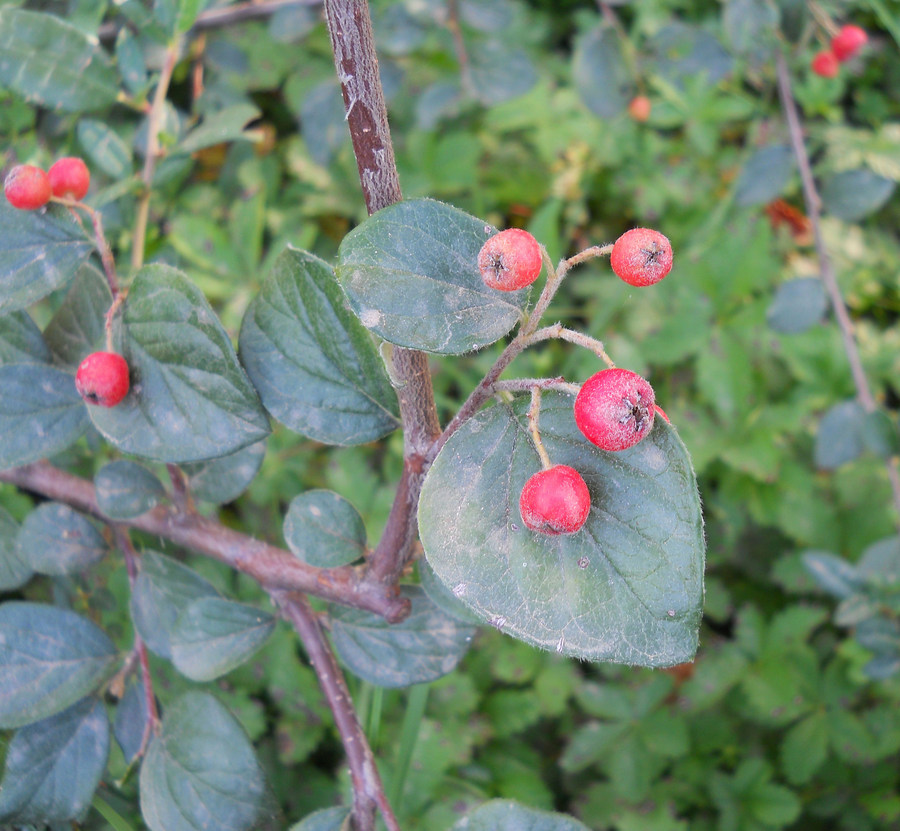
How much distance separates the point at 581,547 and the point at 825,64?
239 centimetres

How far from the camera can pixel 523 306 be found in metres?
0.75

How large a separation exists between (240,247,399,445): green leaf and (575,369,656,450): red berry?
36cm

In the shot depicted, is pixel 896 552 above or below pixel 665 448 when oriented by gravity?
below

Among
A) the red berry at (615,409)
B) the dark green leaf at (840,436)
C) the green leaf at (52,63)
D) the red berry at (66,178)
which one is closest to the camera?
the red berry at (615,409)

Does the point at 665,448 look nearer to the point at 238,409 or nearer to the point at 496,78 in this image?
the point at 238,409

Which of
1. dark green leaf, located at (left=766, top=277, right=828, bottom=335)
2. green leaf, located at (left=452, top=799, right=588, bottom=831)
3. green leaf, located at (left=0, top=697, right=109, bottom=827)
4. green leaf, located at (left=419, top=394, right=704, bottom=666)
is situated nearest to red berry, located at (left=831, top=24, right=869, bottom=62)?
dark green leaf, located at (left=766, top=277, right=828, bottom=335)

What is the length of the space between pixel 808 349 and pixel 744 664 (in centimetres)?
116

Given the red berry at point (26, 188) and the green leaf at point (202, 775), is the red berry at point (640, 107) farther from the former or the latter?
the green leaf at point (202, 775)

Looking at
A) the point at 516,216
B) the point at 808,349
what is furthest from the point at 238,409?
the point at 516,216

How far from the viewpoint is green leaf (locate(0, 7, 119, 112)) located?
1.28m

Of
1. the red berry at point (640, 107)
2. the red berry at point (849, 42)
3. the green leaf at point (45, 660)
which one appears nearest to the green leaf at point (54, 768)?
the green leaf at point (45, 660)

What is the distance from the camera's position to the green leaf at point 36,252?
2.97ft

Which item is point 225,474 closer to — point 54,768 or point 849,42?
point 54,768

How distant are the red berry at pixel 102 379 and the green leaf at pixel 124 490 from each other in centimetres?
24
